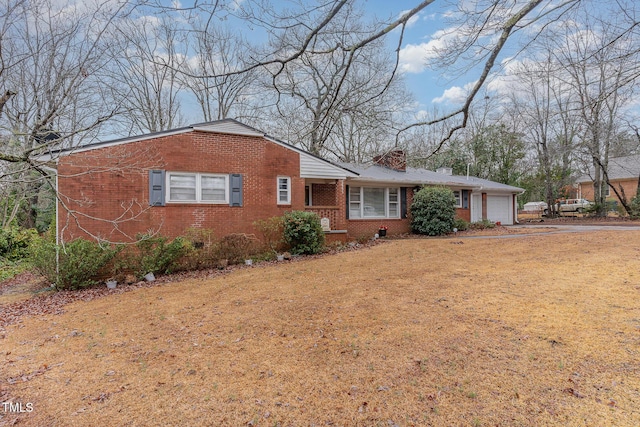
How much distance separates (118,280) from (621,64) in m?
11.0

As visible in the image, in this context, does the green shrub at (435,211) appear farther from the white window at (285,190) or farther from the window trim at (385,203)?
the white window at (285,190)

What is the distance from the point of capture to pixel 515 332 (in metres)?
3.85

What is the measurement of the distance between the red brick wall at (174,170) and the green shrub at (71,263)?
0.84 meters

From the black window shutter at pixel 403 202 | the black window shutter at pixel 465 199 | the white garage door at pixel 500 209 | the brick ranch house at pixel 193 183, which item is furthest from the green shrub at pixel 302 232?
the white garage door at pixel 500 209

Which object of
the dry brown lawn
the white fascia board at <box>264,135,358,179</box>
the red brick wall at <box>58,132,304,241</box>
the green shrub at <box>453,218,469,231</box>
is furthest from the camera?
the green shrub at <box>453,218,469,231</box>

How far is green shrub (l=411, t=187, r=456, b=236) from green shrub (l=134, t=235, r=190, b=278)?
34.2 ft

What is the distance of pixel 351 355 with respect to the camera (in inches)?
→ 139

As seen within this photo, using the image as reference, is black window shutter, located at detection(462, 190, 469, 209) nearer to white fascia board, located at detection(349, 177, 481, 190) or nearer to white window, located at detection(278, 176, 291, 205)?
white fascia board, located at detection(349, 177, 481, 190)

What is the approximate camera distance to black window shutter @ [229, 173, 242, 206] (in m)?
10.6

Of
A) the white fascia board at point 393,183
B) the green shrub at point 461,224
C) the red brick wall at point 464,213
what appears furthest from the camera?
the red brick wall at point 464,213

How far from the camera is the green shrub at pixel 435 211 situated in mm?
14352

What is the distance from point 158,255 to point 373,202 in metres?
9.58

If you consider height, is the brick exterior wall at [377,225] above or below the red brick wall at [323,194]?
below

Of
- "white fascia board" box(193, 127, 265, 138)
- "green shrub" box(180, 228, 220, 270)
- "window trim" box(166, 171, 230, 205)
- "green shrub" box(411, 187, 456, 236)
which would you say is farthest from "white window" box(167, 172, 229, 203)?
"green shrub" box(411, 187, 456, 236)
